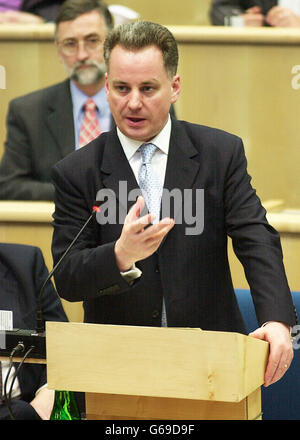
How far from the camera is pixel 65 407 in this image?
1.40 m

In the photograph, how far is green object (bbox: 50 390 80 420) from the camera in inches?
54.4

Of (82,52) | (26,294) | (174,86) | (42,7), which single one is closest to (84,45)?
(82,52)

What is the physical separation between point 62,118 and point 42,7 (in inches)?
28.9

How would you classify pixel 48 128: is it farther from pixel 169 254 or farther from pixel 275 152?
pixel 169 254

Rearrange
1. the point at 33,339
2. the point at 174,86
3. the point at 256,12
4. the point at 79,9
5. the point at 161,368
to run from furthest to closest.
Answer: the point at 256,12
the point at 79,9
the point at 174,86
the point at 33,339
the point at 161,368

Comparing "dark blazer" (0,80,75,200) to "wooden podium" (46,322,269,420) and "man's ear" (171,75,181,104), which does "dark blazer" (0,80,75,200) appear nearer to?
"man's ear" (171,75,181,104)

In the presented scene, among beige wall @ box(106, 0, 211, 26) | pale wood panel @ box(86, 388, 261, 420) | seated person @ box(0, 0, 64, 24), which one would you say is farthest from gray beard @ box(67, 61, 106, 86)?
pale wood panel @ box(86, 388, 261, 420)

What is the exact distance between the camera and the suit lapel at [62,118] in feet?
8.87

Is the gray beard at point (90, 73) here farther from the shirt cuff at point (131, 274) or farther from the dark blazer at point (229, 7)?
the shirt cuff at point (131, 274)

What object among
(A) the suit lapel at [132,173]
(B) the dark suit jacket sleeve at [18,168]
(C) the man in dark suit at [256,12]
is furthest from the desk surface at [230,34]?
(A) the suit lapel at [132,173]

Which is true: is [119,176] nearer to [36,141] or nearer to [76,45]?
[36,141]

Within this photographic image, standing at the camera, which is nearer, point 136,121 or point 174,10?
point 136,121

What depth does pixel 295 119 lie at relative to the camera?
2.89m

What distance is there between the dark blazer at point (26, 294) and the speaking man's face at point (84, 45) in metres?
0.99
